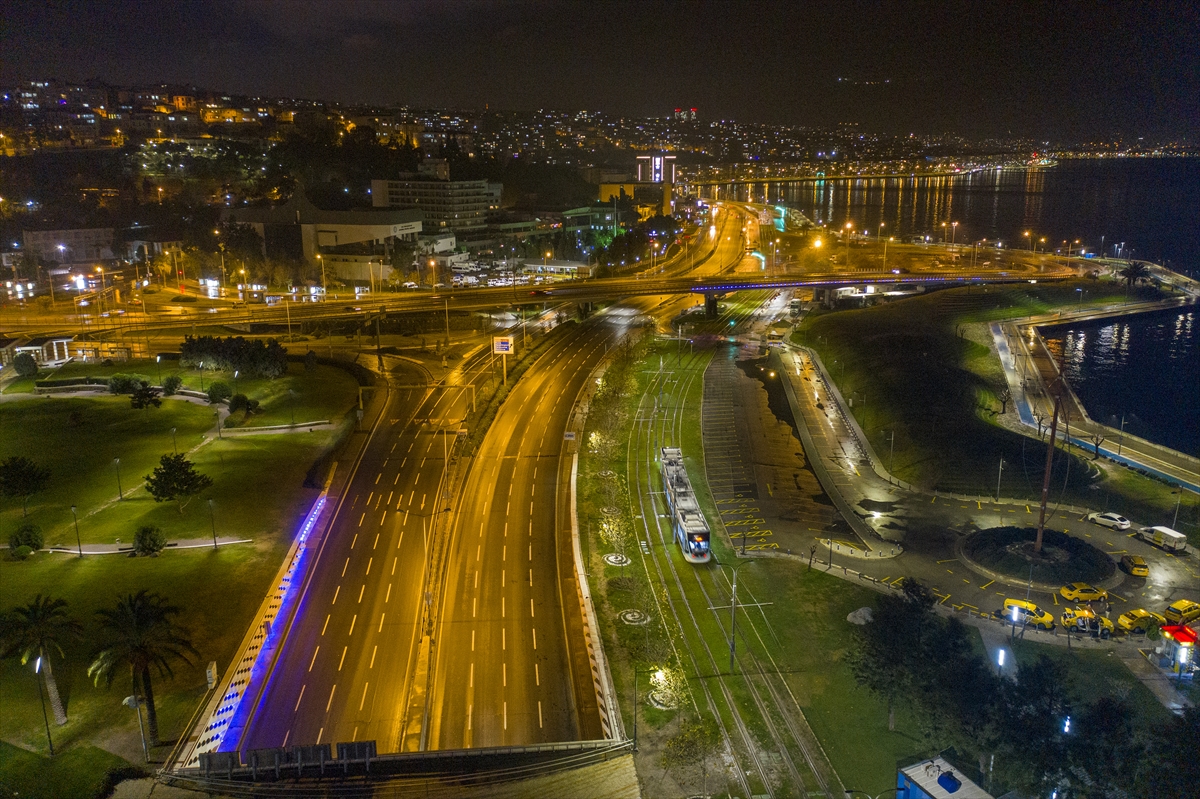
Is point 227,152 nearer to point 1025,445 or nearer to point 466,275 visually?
point 466,275

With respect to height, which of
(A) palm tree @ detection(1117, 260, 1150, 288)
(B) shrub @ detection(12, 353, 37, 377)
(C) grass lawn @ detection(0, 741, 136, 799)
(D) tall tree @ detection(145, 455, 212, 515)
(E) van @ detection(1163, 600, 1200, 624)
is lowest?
(E) van @ detection(1163, 600, 1200, 624)

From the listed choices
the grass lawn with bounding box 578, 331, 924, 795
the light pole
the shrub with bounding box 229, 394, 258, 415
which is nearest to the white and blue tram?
the grass lawn with bounding box 578, 331, 924, 795

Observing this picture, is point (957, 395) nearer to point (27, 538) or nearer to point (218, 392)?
point (218, 392)

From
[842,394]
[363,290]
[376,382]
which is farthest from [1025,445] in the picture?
[363,290]

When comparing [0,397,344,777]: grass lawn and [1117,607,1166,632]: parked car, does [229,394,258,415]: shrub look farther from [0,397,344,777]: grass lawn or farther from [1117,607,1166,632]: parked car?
[1117,607,1166,632]: parked car

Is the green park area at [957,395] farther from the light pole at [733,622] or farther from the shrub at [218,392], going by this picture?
the shrub at [218,392]

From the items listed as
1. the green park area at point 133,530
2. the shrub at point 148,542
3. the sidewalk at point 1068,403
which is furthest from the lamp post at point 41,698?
the sidewalk at point 1068,403
